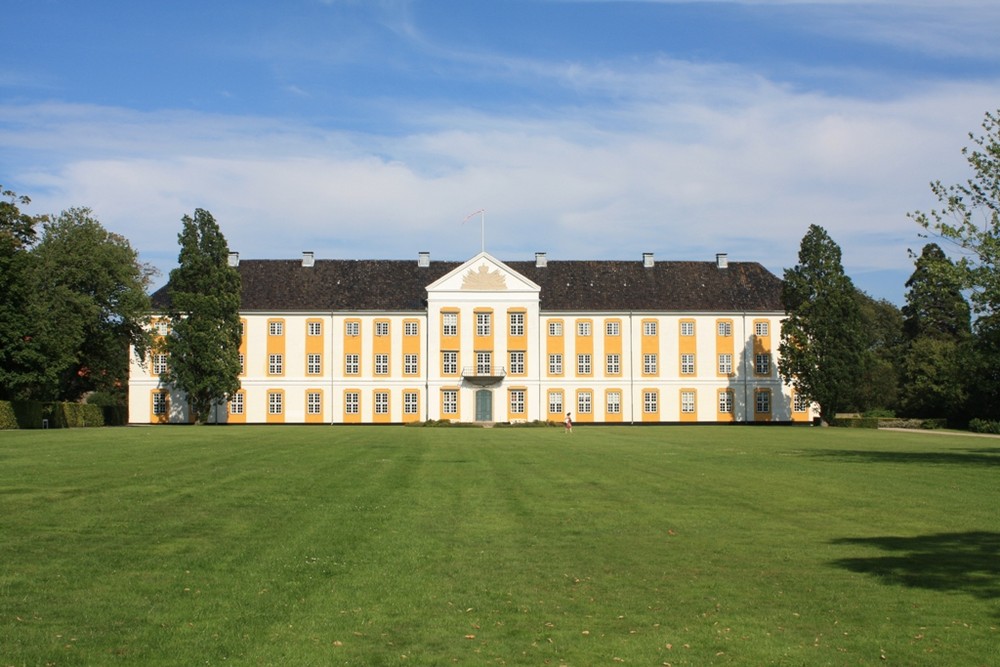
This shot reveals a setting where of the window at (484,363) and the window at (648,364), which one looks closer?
the window at (484,363)

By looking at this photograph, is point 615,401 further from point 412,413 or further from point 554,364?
point 412,413

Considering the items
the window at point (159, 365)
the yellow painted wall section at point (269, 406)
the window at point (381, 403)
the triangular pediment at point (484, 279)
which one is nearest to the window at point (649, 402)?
the triangular pediment at point (484, 279)

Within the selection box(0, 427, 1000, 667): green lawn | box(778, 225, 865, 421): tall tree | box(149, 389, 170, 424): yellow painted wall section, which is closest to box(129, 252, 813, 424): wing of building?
box(149, 389, 170, 424): yellow painted wall section

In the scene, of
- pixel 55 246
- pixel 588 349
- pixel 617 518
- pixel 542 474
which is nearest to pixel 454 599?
pixel 617 518

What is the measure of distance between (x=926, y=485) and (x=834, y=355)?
5158 cm

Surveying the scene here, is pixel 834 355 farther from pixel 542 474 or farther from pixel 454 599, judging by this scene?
pixel 454 599

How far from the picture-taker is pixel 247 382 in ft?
270

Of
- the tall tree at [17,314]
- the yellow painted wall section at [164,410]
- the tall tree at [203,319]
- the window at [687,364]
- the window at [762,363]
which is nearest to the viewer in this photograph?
the tall tree at [17,314]

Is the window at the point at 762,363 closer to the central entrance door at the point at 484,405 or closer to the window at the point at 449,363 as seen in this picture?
the central entrance door at the point at 484,405

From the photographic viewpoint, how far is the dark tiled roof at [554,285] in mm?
83625

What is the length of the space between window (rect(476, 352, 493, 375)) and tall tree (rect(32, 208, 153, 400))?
1001 inches

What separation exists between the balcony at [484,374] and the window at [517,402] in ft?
5.77

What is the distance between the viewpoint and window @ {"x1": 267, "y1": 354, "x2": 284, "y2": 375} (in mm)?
82750

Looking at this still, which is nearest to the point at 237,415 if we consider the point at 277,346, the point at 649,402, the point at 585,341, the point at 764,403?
the point at 277,346
